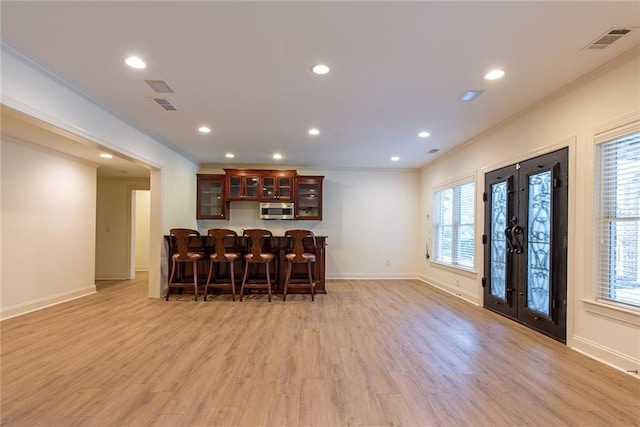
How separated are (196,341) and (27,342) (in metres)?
1.61

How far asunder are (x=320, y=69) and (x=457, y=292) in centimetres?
430

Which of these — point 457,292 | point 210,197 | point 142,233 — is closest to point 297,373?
point 457,292

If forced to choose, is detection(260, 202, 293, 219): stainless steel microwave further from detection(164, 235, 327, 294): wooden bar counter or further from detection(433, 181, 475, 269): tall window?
detection(433, 181, 475, 269): tall window

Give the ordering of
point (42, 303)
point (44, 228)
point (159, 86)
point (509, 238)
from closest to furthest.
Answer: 1. point (159, 86)
2. point (509, 238)
3. point (42, 303)
4. point (44, 228)

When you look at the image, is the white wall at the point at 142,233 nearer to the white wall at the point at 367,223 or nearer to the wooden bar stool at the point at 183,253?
the white wall at the point at 367,223

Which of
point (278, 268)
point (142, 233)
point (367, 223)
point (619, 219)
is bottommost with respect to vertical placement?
point (278, 268)

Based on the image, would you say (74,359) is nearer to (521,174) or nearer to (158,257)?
(158,257)

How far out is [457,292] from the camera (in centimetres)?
528

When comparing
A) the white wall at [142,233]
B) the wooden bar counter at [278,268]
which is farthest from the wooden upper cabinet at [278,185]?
the white wall at [142,233]

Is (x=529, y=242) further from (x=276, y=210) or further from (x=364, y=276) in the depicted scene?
(x=276, y=210)

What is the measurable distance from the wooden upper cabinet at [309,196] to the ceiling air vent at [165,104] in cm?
328

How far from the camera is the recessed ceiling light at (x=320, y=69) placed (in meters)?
2.67

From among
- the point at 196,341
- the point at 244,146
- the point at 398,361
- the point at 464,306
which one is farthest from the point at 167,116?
the point at 464,306

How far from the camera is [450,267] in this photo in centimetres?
558
